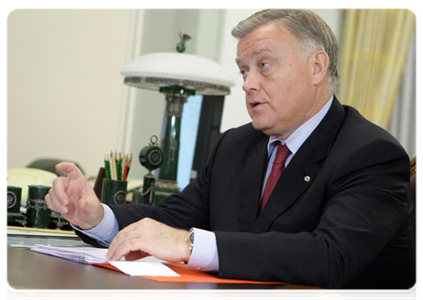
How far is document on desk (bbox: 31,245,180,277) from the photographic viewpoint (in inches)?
61.3

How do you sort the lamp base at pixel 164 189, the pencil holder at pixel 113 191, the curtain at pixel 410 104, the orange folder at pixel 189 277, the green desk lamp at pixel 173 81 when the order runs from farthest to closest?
the curtain at pixel 410 104
the green desk lamp at pixel 173 81
the lamp base at pixel 164 189
the pencil holder at pixel 113 191
the orange folder at pixel 189 277

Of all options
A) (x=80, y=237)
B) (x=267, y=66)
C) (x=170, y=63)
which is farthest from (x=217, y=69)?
(x=80, y=237)

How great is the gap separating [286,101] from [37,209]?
924 mm

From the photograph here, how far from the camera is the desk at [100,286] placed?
4.12 feet

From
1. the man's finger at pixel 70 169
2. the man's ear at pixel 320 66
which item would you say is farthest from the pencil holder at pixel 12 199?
the man's ear at pixel 320 66

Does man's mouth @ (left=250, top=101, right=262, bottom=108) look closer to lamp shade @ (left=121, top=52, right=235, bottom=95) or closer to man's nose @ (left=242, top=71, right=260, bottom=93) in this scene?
man's nose @ (left=242, top=71, right=260, bottom=93)

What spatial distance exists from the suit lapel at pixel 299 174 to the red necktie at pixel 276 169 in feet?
0.34

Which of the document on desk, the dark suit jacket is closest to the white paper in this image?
the document on desk

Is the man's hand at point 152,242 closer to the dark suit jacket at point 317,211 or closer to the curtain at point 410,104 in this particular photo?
the dark suit jacket at point 317,211

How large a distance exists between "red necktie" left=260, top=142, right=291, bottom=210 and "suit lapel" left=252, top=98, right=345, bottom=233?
103 mm

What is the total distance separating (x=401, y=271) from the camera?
2.14 m

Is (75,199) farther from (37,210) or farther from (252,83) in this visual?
(252,83)
